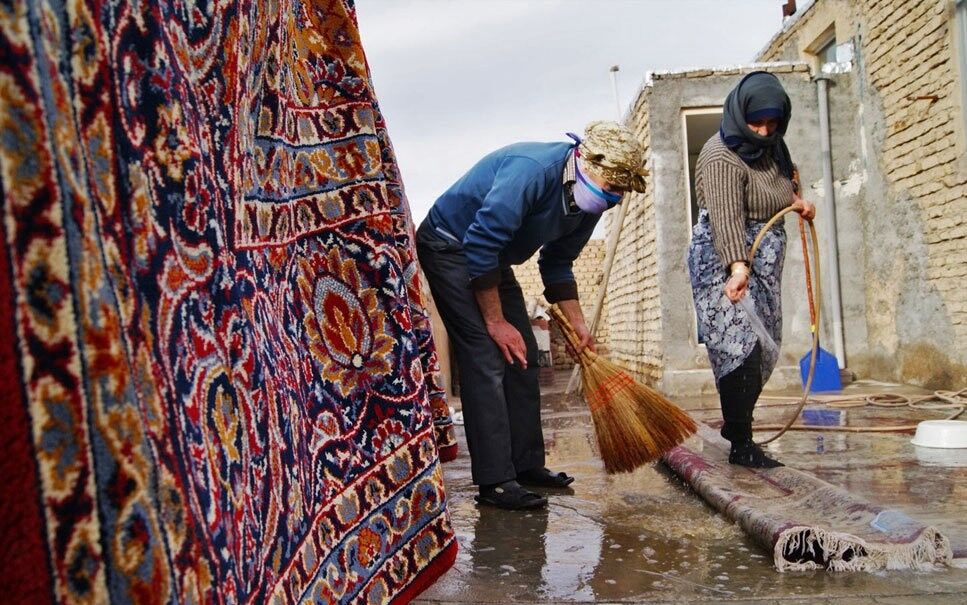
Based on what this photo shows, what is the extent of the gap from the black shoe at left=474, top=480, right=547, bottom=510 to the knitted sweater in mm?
1280

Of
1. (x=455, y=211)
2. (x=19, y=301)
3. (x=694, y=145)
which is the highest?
(x=694, y=145)

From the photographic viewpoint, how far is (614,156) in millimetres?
3066

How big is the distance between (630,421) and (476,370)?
66 cm

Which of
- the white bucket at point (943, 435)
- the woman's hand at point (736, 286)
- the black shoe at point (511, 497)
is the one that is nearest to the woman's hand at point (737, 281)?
the woman's hand at point (736, 286)

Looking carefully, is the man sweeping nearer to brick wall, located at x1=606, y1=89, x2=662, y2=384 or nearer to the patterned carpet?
the patterned carpet

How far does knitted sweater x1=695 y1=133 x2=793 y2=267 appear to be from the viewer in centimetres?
360

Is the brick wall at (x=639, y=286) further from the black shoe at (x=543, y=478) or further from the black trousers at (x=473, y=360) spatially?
the black trousers at (x=473, y=360)

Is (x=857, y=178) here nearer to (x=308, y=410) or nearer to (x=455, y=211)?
(x=455, y=211)

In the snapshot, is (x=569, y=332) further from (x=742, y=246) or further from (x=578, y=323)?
(x=742, y=246)

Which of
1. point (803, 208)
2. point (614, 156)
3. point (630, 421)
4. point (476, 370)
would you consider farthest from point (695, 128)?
point (476, 370)

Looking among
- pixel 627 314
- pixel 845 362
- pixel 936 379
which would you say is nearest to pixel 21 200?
Answer: pixel 936 379

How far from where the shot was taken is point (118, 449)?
86 centimetres

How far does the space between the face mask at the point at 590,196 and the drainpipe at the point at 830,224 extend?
21.0 feet

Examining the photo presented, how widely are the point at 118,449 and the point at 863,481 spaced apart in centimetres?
347
